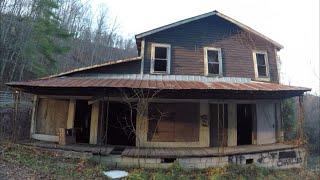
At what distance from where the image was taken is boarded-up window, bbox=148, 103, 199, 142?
14.1 metres

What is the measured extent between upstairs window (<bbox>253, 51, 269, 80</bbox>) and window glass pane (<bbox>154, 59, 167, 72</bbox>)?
486cm

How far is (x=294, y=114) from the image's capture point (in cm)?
1931

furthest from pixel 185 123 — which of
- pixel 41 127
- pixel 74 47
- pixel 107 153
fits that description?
pixel 74 47

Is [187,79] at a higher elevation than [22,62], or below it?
below

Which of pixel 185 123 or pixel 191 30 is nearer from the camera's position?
pixel 185 123

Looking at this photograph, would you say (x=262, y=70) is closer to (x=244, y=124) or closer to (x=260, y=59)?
(x=260, y=59)

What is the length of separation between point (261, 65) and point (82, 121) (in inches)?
380

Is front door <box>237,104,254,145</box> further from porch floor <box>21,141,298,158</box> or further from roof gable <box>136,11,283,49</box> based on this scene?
roof gable <box>136,11,283,49</box>

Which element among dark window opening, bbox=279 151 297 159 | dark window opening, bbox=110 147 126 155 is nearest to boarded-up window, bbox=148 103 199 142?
dark window opening, bbox=110 147 126 155

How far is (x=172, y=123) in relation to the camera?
14.2 m

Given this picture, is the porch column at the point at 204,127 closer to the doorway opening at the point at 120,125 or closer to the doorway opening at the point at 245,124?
the doorway opening at the point at 245,124

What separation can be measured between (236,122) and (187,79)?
10.5 ft

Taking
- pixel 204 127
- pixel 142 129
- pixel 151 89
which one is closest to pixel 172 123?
pixel 142 129

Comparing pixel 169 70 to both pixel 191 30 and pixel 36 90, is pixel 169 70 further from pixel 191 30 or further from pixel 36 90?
pixel 36 90
